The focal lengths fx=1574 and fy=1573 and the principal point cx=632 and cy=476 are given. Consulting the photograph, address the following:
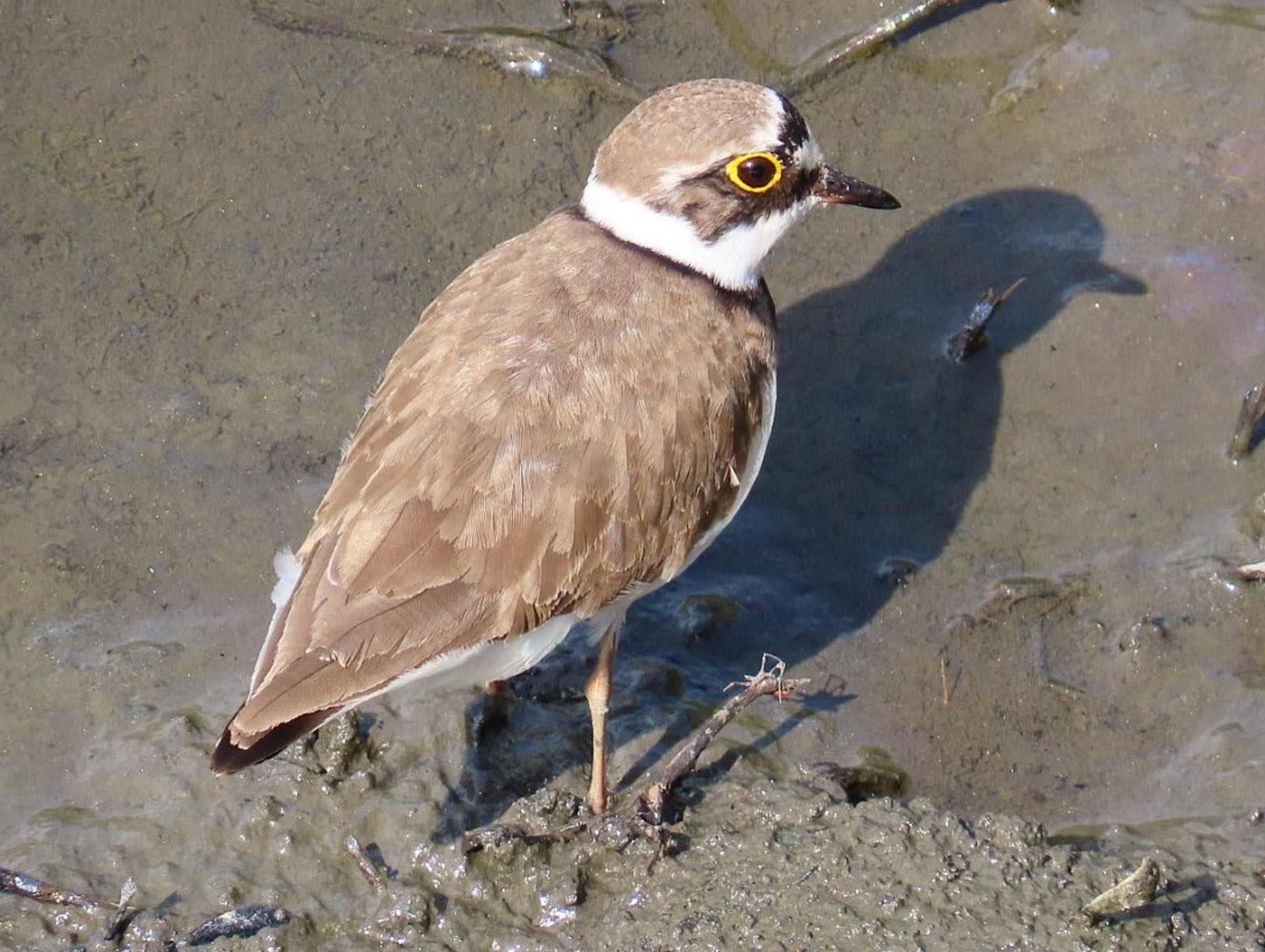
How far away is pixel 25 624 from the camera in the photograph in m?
4.83

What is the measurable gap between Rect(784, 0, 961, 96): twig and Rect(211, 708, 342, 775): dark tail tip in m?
3.80

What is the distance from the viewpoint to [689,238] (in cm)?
496

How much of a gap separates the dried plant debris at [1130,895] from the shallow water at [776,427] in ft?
2.36

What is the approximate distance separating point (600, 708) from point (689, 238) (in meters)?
1.50

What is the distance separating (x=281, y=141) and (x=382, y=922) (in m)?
3.38

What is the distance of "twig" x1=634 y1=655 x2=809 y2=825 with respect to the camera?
443 cm

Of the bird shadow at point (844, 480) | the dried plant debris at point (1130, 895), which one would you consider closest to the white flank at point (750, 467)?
the bird shadow at point (844, 480)

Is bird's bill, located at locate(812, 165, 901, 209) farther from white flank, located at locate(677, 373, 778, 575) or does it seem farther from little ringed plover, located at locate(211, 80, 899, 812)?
white flank, located at locate(677, 373, 778, 575)

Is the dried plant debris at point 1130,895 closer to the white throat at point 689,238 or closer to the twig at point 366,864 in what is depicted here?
the twig at point 366,864

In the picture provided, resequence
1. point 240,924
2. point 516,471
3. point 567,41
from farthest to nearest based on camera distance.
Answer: point 567,41, point 516,471, point 240,924

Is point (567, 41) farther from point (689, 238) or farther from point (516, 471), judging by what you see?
point (516, 471)

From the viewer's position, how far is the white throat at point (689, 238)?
496cm

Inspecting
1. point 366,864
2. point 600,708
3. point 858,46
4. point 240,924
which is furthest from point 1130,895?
point 858,46

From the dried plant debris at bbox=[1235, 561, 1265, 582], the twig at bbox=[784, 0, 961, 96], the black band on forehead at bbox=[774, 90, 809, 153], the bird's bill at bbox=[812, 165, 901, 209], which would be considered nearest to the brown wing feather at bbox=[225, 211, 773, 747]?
Answer: the black band on forehead at bbox=[774, 90, 809, 153]
